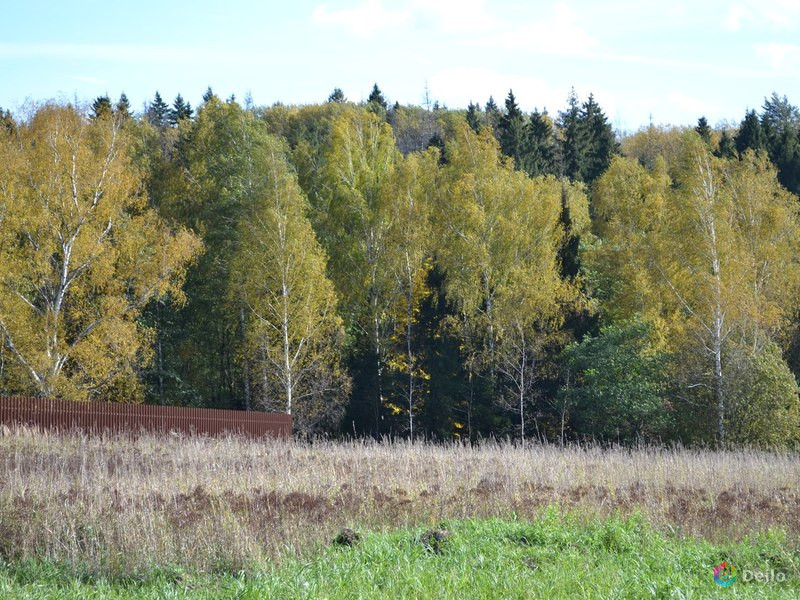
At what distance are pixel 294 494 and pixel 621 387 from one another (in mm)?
19635

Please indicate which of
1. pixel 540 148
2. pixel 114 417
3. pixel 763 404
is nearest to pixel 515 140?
pixel 540 148

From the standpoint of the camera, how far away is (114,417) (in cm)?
2166

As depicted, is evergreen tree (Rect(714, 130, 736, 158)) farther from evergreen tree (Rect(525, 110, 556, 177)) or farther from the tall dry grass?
the tall dry grass

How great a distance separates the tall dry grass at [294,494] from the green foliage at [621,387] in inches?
405

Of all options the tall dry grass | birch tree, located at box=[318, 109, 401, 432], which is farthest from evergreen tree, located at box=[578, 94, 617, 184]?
the tall dry grass

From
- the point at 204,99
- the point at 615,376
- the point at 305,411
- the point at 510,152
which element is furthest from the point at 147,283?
the point at 204,99

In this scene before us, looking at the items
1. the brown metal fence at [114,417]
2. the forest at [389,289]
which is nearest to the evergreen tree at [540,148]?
the forest at [389,289]

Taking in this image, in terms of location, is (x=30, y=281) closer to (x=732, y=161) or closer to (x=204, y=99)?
(x=732, y=161)

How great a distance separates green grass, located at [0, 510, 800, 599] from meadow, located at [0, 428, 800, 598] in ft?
0.08

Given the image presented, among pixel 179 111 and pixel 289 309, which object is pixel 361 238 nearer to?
pixel 289 309

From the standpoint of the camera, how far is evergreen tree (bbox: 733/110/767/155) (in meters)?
50.2

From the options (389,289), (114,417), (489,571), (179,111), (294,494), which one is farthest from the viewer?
(179,111)

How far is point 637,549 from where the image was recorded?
9109 millimetres

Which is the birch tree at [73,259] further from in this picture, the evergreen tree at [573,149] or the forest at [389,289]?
the evergreen tree at [573,149]
